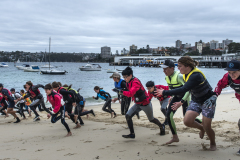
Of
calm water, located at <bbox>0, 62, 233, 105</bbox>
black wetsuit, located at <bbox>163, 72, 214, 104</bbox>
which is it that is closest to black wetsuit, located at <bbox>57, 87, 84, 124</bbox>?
black wetsuit, located at <bbox>163, 72, 214, 104</bbox>

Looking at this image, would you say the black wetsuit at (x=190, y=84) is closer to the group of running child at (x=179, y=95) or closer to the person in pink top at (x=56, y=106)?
the group of running child at (x=179, y=95)

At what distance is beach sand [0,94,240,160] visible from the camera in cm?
487

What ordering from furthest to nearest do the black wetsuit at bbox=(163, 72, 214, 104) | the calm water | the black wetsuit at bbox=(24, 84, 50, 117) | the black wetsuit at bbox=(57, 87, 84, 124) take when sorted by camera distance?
the calm water → the black wetsuit at bbox=(24, 84, 50, 117) → the black wetsuit at bbox=(57, 87, 84, 124) → the black wetsuit at bbox=(163, 72, 214, 104)

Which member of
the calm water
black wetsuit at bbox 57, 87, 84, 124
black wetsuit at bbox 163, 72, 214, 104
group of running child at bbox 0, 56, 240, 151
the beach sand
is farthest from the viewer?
the calm water

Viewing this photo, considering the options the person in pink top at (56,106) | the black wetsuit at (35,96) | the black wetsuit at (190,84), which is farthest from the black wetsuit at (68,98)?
the black wetsuit at (190,84)

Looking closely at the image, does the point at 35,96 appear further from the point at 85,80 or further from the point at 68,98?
the point at 85,80

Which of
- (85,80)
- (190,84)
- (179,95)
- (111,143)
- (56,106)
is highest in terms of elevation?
(190,84)

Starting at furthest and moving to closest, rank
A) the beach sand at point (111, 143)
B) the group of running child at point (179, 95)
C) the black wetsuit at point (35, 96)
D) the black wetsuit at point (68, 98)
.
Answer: the black wetsuit at point (35, 96)
the black wetsuit at point (68, 98)
the beach sand at point (111, 143)
the group of running child at point (179, 95)

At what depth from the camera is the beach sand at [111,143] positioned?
4871 mm

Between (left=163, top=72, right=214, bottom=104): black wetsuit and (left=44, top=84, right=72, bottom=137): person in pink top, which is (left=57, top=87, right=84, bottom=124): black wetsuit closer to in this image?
(left=44, top=84, right=72, bottom=137): person in pink top

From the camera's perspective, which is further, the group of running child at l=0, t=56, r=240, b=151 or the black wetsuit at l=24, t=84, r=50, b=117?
the black wetsuit at l=24, t=84, r=50, b=117

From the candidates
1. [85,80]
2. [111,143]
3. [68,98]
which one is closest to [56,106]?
[68,98]

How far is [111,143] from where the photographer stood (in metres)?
5.86

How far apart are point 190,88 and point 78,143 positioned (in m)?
3.18
